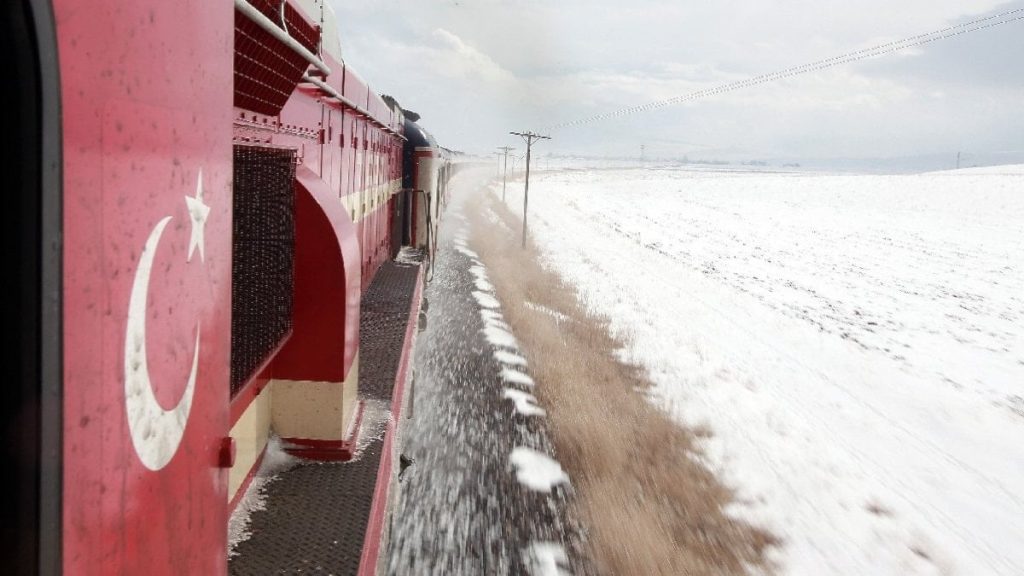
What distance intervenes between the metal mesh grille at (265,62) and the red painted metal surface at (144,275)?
0.52 metres

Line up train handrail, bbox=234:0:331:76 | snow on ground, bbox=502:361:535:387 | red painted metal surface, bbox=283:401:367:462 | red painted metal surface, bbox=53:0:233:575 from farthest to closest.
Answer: snow on ground, bbox=502:361:535:387, red painted metal surface, bbox=283:401:367:462, train handrail, bbox=234:0:331:76, red painted metal surface, bbox=53:0:233:575

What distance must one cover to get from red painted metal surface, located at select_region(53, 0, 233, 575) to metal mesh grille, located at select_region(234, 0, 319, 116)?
1.70 feet

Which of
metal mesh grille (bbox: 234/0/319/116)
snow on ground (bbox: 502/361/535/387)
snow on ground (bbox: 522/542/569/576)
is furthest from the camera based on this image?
snow on ground (bbox: 502/361/535/387)

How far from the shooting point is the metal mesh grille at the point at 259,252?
9.20 feet

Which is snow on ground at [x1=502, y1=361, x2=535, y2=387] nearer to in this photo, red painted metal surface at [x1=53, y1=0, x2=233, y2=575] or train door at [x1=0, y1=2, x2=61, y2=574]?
red painted metal surface at [x1=53, y1=0, x2=233, y2=575]

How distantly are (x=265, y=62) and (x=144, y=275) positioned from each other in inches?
56.1

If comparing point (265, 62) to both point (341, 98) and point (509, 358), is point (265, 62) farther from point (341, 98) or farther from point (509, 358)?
point (509, 358)

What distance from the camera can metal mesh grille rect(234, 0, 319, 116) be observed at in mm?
2201

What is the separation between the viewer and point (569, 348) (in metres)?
11.6

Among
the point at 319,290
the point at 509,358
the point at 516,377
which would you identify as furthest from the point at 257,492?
the point at 509,358

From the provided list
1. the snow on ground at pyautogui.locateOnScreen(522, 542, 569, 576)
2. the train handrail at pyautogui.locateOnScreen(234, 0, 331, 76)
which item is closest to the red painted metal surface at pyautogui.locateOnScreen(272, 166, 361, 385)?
the train handrail at pyautogui.locateOnScreen(234, 0, 331, 76)

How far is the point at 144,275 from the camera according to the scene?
1256 mm

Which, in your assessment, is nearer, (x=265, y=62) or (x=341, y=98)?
(x=265, y=62)

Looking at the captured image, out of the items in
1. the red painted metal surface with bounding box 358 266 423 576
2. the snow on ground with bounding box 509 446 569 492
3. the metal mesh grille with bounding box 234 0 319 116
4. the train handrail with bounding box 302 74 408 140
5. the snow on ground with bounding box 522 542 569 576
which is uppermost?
A: the train handrail with bounding box 302 74 408 140
